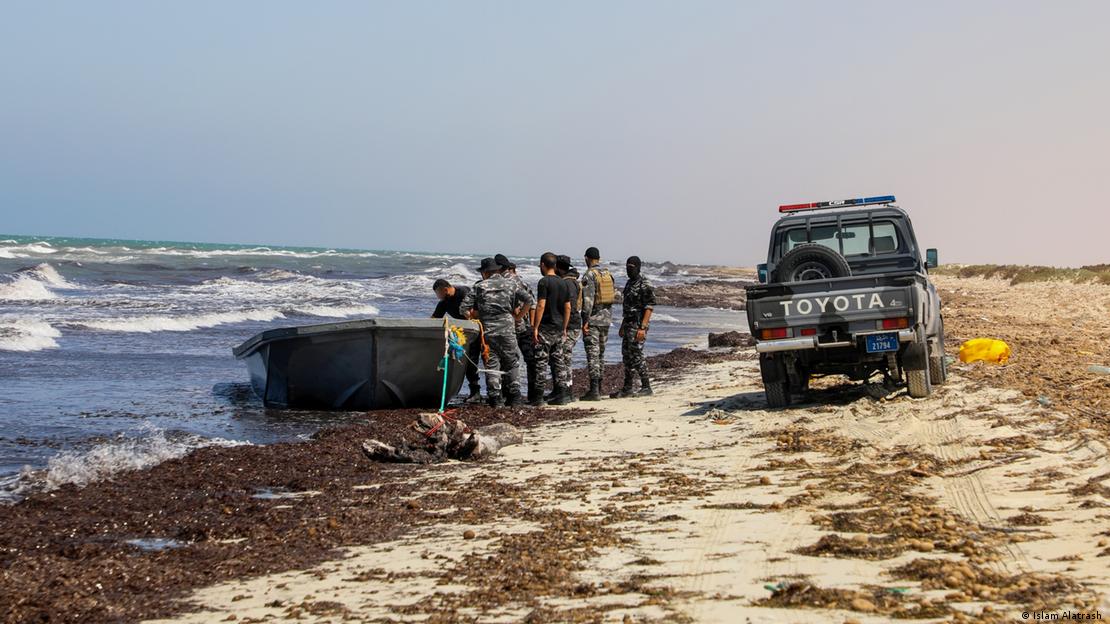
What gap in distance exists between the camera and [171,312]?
2814 cm

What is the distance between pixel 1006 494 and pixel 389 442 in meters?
5.88

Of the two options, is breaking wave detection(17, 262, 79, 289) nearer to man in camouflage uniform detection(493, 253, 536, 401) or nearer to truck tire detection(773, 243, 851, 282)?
man in camouflage uniform detection(493, 253, 536, 401)

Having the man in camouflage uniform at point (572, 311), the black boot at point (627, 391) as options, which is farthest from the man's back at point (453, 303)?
the black boot at point (627, 391)

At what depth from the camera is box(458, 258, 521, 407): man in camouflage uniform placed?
12695 mm

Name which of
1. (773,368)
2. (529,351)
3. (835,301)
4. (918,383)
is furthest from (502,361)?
(918,383)

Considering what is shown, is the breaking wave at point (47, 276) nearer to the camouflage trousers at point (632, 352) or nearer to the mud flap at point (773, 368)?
the camouflage trousers at point (632, 352)

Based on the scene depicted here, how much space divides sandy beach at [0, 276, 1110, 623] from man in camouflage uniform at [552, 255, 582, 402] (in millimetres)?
2401

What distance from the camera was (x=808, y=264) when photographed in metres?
10.8

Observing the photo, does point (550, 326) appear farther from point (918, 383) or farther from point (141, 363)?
point (141, 363)

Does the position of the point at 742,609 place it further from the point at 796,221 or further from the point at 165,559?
the point at 796,221

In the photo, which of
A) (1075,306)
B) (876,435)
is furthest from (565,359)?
(1075,306)

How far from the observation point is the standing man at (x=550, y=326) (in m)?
12.8

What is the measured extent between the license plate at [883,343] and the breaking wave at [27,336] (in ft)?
49.5

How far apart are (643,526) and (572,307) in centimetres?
715
